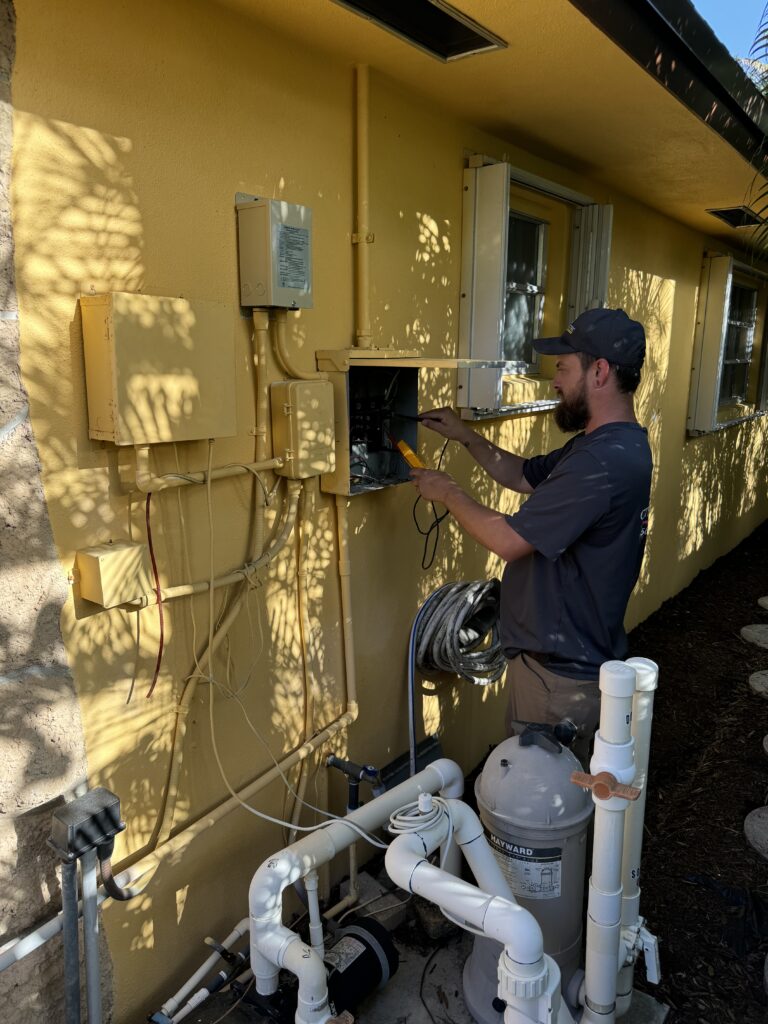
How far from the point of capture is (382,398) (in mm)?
3152

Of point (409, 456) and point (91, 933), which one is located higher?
point (409, 456)

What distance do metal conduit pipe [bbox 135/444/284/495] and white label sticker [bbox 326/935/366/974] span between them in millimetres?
1655

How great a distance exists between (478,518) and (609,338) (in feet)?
2.79

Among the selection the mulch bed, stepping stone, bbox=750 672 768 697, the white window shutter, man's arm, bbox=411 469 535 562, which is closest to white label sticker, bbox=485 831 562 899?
the mulch bed

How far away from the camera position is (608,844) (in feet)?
6.73

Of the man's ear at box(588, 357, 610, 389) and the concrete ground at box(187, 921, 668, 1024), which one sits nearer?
the concrete ground at box(187, 921, 668, 1024)

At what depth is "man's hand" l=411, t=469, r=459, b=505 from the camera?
9.16ft

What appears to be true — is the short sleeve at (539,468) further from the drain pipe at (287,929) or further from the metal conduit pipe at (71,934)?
the metal conduit pipe at (71,934)

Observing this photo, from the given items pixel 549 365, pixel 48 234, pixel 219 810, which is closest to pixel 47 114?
pixel 48 234

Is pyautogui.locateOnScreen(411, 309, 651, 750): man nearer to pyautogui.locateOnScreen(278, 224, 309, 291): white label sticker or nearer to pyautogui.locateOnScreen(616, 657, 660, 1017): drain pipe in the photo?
pyautogui.locateOnScreen(616, 657, 660, 1017): drain pipe

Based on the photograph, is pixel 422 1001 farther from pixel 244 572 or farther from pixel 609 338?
pixel 609 338

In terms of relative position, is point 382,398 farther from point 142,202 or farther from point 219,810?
→ point 219,810

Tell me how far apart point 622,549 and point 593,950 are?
1.31 meters

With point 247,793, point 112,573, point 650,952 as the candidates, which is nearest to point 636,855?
point 650,952
